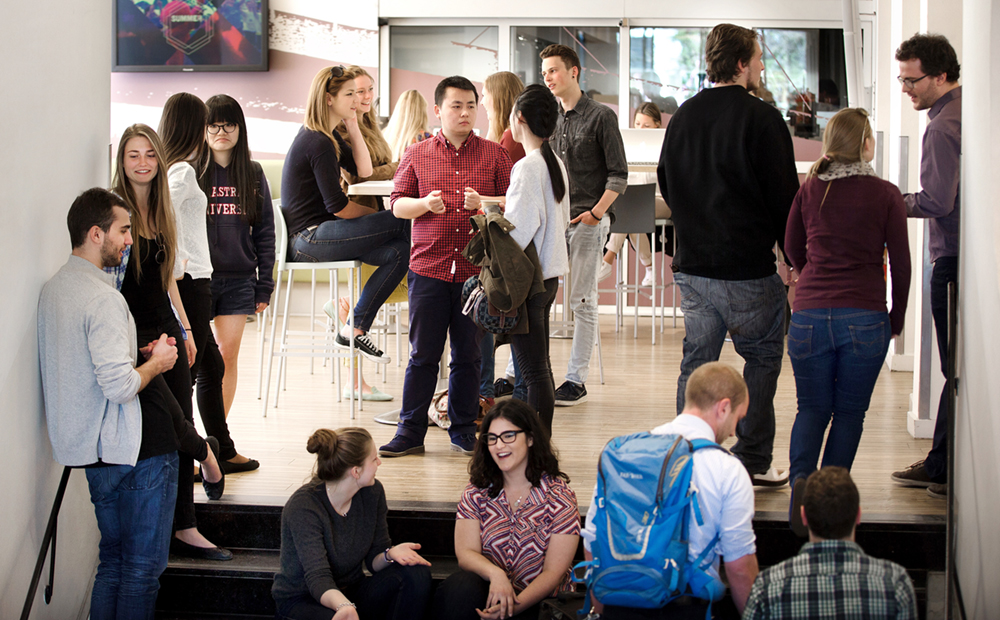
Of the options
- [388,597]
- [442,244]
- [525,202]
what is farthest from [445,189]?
[388,597]

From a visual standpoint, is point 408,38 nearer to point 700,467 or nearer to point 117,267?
point 117,267

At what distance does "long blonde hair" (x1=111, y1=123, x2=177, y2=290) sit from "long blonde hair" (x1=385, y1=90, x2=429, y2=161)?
2.04 m

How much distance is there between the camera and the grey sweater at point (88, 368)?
2.29m

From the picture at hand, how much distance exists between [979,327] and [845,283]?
0.40 m

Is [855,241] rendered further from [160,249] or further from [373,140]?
[373,140]

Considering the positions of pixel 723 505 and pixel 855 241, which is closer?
pixel 723 505

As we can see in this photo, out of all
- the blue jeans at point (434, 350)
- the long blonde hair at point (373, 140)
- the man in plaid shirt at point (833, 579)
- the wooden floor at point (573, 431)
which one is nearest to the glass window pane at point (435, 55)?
the wooden floor at point (573, 431)

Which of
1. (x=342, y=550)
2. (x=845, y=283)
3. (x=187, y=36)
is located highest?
(x=187, y=36)

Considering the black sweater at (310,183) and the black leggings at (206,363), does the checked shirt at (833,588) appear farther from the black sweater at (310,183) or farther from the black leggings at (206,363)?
the black sweater at (310,183)

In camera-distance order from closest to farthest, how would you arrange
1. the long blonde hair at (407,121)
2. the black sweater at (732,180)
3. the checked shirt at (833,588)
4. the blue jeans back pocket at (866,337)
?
1. the checked shirt at (833,588)
2. the blue jeans back pocket at (866,337)
3. the black sweater at (732,180)
4. the long blonde hair at (407,121)

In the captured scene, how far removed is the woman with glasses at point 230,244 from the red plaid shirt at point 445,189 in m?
0.57

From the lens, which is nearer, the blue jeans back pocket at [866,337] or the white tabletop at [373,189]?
the blue jeans back pocket at [866,337]

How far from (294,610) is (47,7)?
179 cm

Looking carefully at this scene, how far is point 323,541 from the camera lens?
2.46 meters
